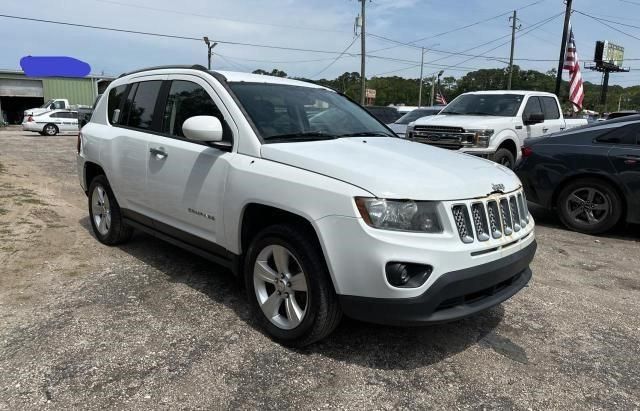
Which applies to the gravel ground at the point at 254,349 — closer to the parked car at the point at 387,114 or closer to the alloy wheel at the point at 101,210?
the alloy wheel at the point at 101,210

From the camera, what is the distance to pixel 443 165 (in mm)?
3373

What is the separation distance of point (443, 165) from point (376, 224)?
817mm

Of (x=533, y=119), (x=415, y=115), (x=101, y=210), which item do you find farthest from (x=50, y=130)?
(x=533, y=119)

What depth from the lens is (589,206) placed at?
6668 millimetres

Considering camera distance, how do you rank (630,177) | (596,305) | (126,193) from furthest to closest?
1. (630,177)
2. (126,193)
3. (596,305)

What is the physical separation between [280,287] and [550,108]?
9.22 meters

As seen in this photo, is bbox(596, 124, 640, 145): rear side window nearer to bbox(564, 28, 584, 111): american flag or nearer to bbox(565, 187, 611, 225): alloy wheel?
bbox(565, 187, 611, 225): alloy wheel

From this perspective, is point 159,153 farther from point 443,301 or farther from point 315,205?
point 443,301

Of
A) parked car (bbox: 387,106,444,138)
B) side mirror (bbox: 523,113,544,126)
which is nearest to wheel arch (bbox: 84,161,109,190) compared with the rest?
side mirror (bbox: 523,113,544,126)

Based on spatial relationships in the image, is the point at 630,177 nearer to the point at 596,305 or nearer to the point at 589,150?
the point at 589,150

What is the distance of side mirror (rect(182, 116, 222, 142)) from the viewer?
140 inches

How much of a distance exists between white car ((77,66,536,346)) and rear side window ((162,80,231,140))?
2 cm

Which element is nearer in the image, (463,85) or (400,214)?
(400,214)

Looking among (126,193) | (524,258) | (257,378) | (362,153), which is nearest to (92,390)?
(257,378)
